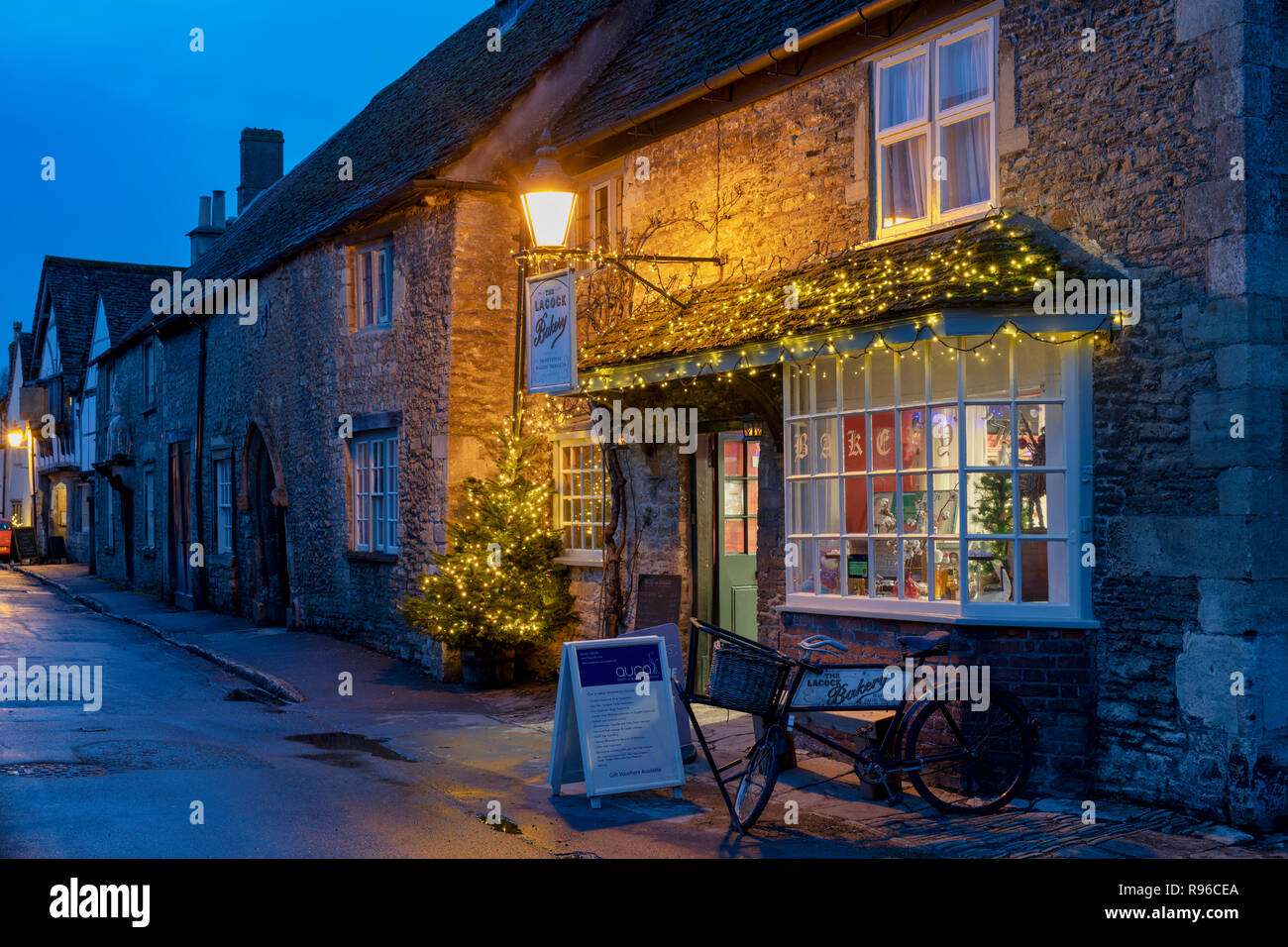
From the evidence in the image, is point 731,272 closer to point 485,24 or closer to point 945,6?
point 945,6

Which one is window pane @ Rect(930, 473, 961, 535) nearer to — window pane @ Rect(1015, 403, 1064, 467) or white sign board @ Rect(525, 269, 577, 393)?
window pane @ Rect(1015, 403, 1064, 467)

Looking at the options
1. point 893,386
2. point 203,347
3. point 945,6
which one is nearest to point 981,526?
point 893,386

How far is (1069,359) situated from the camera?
25.9 feet

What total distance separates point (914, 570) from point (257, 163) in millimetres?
27073

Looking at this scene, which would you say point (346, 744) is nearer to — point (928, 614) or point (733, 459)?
point (733, 459)

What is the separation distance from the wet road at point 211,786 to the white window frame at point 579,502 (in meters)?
2.87

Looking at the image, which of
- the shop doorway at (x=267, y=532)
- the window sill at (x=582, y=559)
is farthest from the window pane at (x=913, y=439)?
the shop doorway at (x=267, y=532)

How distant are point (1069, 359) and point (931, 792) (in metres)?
2.86

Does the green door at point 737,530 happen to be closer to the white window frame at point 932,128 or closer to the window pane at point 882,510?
the window pane at point 882,510

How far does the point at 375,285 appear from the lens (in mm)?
16203

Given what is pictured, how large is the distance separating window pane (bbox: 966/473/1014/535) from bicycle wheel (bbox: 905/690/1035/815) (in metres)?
1.17

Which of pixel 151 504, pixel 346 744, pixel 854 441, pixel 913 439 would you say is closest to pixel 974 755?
pixel 913 439

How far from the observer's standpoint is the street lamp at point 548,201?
1055cm

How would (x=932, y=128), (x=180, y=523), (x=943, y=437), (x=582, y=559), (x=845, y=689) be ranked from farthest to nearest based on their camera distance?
(x=180, y=523), (x=582, y=559), (x=932, y=128), (x=943, y=437), (x=845, y=689)
